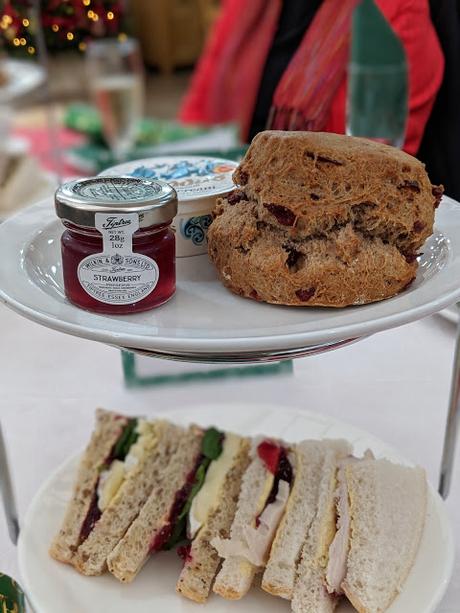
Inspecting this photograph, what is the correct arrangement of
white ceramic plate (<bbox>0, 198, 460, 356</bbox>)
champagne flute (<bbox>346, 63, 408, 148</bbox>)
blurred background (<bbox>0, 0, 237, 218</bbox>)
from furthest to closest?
champagne flute (<bbox>346, 63, 408, 148</bbox>) < blurred background (<bbox>0, 0, 237, 218</bbox>) < white ceramic plate (<bbox>0, 198, 460, 356</bbox>)

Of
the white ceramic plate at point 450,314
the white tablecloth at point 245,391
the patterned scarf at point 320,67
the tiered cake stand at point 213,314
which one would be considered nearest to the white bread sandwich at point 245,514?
the white tablecloth at point 245,391

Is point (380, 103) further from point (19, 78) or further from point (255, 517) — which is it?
point (19, 78)

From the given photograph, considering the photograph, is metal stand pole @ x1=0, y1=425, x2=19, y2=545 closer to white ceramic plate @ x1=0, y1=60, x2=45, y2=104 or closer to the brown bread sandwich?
the brown bread sandwich

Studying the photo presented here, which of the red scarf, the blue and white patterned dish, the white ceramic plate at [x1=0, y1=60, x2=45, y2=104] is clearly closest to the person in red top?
the red scarf

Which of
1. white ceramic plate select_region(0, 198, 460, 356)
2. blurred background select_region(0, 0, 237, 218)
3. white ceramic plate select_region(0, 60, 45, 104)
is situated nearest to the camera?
white ceramic plate select_region(0, 198, 460, 356)

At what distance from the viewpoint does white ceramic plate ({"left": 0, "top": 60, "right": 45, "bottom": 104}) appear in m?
1.93

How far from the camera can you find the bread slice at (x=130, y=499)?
854 mm

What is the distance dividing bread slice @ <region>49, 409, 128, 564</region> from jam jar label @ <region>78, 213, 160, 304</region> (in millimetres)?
356

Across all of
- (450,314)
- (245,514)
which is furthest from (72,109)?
(245,514)

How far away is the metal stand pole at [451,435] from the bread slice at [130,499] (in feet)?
1.21

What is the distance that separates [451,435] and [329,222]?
1.34 feet

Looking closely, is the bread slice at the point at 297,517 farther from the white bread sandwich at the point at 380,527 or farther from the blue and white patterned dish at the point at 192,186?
the blue and white patterned dish at the point at 192,186

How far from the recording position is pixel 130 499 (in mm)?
939

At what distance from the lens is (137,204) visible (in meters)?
0.66
